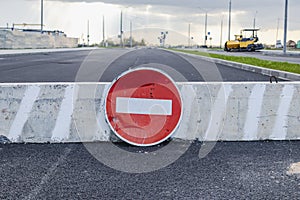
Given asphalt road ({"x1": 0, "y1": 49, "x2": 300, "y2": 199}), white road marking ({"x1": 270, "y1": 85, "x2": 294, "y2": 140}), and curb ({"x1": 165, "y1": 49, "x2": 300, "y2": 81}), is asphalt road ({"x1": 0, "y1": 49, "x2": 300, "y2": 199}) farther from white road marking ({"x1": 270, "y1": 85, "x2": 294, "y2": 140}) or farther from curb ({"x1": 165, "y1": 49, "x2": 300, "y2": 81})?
curb ({"x1": 165, "y1": 49, "x2": 300, "y2": 81})

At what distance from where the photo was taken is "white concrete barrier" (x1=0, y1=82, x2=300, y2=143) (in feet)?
17.6

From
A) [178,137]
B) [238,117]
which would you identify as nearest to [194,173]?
[178,137]

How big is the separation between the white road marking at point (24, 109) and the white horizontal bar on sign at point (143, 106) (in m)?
1.06

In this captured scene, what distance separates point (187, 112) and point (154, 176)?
1.58 metres

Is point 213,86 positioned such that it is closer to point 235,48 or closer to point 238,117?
point 238,117

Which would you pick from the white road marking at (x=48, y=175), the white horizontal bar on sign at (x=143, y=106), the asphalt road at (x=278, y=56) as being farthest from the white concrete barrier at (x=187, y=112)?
the asphalt road at (x=278, y=56)

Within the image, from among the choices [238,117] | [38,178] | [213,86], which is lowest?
[38,178]

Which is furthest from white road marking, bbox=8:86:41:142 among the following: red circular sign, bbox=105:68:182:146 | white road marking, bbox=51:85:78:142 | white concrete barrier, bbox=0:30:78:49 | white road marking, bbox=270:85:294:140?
white concrete barrier, bbox=0:30:78:49

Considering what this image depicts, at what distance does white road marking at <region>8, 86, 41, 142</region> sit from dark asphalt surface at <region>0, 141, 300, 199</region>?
29 centimetres

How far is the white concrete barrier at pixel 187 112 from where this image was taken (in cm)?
536

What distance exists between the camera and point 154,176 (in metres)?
4.07

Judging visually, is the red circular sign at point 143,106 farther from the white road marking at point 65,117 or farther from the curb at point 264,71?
the curb at point 264,71

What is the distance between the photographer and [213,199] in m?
3.48

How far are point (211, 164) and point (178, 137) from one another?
3.33 ft
